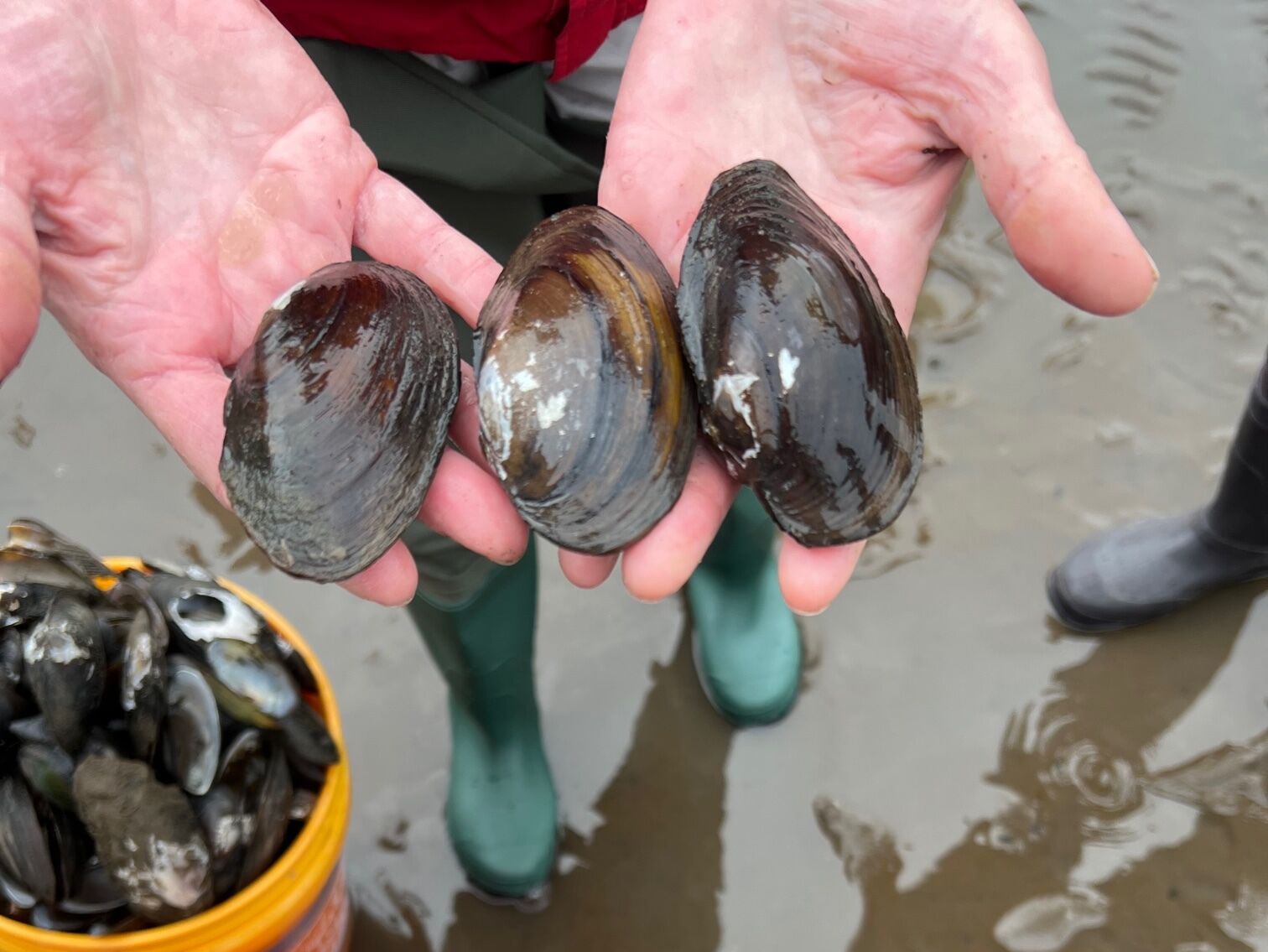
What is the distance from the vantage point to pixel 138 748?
1.61 meters

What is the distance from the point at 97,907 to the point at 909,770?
1.68 metres

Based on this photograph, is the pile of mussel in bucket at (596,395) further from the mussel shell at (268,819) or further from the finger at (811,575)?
the mussel shell at (268,819)

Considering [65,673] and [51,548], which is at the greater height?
[65,673]

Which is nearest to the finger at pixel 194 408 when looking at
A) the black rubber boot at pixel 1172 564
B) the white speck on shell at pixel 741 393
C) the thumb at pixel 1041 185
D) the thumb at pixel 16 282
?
the thumb at pixel 16 282

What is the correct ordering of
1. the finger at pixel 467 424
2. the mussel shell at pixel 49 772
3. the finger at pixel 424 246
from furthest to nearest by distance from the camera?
the finger at pixel 424 246 < the finger at pixel 467 424 < the mussel shell at pixel 49 772

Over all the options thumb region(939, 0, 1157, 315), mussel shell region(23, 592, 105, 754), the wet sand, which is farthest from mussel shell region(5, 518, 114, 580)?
thumb region(939, 0, 1157, 315)

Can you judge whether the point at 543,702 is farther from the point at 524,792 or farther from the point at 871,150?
the point at 871,150

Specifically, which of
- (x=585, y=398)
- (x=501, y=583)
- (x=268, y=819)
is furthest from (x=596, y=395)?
(x=268, y=819)

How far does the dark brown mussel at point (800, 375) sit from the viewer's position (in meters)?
1.50

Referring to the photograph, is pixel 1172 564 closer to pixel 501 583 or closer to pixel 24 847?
pixel 501 583

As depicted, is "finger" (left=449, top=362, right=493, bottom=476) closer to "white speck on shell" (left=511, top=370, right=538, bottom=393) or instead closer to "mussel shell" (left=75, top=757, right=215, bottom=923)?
"white speck on shell" (left=511, top=370, right=538, bottom=393)

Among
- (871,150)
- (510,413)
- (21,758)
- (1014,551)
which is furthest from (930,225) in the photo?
(21,758)

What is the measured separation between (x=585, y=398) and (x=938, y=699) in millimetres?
1421

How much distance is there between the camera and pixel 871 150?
5.70 ft
